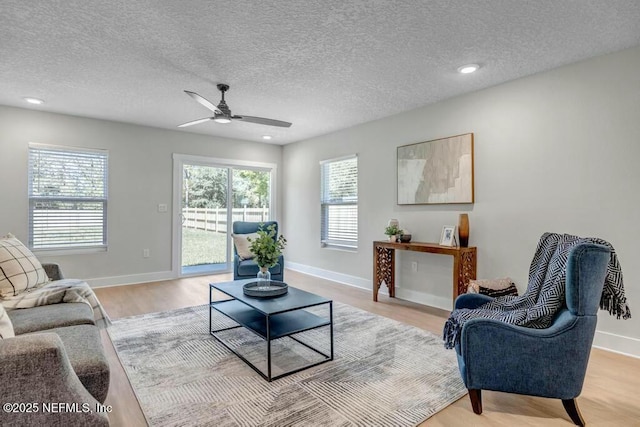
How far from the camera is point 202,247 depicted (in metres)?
5.86

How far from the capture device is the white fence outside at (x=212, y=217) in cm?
572

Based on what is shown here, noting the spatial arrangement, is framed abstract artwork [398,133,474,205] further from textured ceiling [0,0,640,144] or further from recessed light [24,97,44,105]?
recessed light [24,97,44,105]

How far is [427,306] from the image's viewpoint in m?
4.07

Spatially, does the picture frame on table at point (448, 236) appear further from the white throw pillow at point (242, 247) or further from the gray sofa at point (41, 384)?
the gray sofa at point (41, 384)

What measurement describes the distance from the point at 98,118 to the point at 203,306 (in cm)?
318

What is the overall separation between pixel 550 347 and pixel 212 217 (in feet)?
17.3

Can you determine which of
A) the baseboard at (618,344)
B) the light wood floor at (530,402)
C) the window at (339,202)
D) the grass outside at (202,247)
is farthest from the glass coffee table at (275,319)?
the grass outside at (202,247)

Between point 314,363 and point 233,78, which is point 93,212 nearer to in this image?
point 233,78

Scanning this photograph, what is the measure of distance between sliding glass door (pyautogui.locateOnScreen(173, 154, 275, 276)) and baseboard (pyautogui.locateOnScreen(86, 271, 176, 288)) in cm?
23

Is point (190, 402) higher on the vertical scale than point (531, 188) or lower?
lower

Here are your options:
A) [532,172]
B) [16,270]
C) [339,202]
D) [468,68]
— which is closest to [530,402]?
[532,172]

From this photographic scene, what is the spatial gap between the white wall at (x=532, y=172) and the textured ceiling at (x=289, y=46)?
23cm

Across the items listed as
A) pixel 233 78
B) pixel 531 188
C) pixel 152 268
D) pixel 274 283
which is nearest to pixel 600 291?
pixel 531 188

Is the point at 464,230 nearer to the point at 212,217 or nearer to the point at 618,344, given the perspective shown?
the point at 618,344
